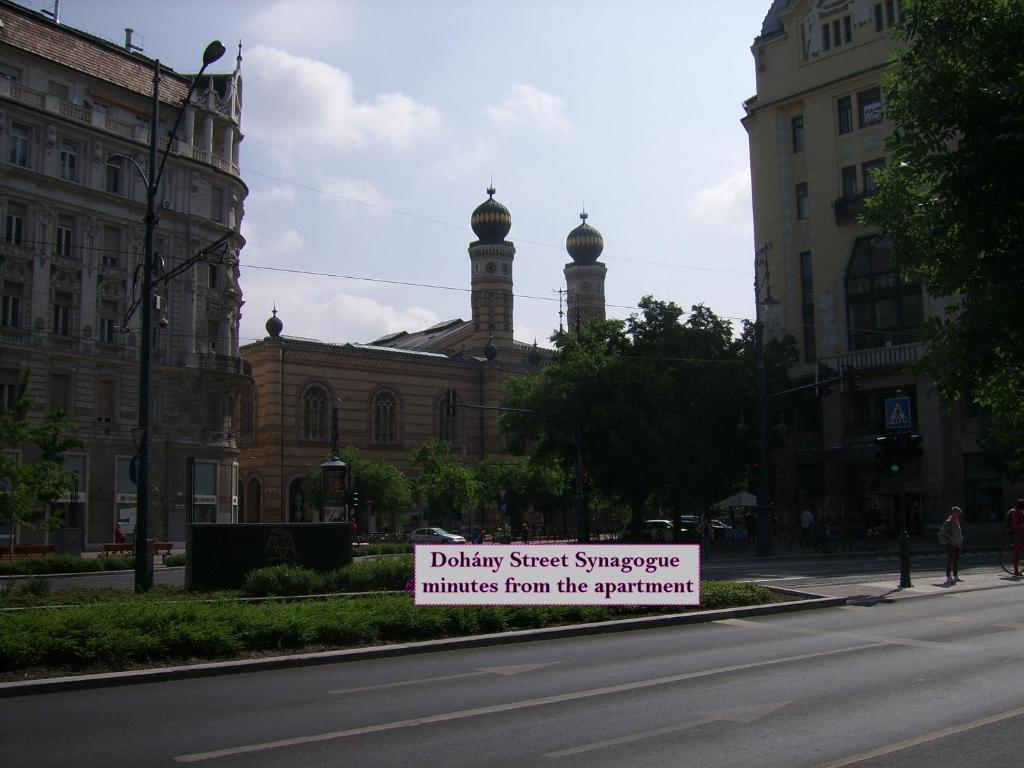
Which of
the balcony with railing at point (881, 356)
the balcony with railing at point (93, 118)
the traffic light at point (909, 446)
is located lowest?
the traffic light at point (909, 446)

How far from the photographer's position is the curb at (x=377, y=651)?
32.4 ft

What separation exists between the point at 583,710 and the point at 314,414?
2308 inches

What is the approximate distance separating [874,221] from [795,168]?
126ft

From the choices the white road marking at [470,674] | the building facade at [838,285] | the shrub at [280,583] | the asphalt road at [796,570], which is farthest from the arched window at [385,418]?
the white road marking at [470,674]

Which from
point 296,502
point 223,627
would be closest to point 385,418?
point 296,502

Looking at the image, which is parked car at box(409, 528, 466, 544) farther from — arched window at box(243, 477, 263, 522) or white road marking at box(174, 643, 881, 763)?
white road marking at box(174, 643, 881, 763)

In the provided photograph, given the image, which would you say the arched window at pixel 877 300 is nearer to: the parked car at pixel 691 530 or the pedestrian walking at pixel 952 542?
the parked car at pixel 691 530

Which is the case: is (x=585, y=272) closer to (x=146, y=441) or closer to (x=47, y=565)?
(x=47, y=565)

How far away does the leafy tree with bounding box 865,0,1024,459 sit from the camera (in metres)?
11.4

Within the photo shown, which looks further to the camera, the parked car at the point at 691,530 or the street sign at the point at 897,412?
the parked car at the point at 691,530

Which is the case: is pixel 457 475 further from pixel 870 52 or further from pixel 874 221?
pixel 874 221

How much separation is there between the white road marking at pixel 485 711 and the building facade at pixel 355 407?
4589 cm

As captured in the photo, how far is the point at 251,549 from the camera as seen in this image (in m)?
19.0

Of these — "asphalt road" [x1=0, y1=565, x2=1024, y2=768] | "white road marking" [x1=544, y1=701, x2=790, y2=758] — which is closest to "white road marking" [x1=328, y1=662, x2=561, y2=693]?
"asphalt road" [x1=0, y1=565, x2=1024, y2=768]
